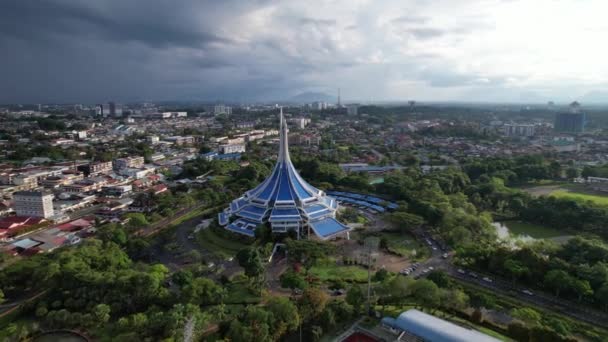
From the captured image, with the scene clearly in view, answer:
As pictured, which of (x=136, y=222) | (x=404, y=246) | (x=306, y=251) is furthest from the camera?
(x=136, y=222)

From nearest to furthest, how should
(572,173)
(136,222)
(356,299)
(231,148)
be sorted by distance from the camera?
1. (356,299)
2. (136,222)
3. (572,173)
4. (231,148)

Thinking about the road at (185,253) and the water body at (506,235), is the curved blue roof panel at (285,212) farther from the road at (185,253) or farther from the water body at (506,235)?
the water body at (506,235)

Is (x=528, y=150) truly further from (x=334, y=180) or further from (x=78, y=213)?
(x=78, y=213)

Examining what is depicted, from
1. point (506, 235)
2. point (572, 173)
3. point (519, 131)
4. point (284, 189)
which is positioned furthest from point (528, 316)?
point (519, 131)

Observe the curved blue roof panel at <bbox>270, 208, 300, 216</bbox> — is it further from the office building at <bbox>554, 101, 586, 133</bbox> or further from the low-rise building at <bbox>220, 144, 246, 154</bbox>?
the office building at <bbox>554, 101, 586, 133</bbox>

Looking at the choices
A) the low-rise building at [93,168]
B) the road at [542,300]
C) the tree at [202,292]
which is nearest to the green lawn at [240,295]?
the tree at [202,292]

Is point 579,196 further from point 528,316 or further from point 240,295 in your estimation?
point 240,295

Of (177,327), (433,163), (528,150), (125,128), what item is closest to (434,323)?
(177,327)

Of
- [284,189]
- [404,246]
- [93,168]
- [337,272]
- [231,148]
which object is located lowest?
[337,272]

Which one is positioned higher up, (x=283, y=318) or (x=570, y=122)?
(x=570, y=122)
